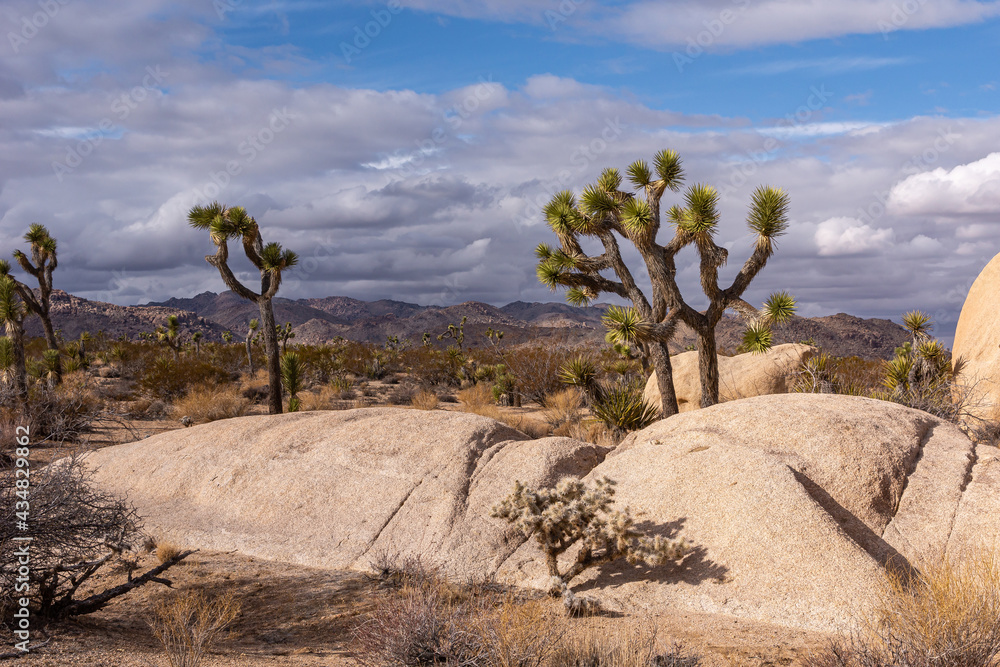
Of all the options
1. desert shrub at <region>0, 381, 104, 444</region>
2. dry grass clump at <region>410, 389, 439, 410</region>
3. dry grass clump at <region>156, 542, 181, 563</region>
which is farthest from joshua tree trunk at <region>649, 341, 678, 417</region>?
desert shrub at <region>0, 381, 104, 444</region>

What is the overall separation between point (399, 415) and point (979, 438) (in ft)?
32.0

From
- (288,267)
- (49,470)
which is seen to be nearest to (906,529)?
(49,470)

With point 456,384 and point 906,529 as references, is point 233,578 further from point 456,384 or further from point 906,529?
point 456,384

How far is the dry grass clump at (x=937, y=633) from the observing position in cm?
441

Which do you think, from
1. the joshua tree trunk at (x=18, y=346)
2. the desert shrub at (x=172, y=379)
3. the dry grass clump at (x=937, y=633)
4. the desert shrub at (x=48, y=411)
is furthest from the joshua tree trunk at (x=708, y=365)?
the desert shrub at (x=172, y=379)

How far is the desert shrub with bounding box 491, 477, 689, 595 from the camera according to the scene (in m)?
6.55

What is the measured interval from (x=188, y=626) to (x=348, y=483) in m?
3.32

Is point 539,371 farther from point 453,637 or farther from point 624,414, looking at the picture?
point 453,637

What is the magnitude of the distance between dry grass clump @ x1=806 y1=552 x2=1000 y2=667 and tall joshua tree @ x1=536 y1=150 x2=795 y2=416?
8304 millimetres

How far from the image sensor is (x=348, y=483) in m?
8.95

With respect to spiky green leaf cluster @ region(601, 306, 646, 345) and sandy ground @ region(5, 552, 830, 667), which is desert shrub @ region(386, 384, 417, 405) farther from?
sandy ground @ region(5, 552, 830, 667)

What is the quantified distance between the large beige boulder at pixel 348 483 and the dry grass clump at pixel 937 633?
12.0ft

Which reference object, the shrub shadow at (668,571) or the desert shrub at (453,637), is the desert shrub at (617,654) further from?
the shrub shadow at (668,571)

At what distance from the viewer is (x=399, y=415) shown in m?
10.5
